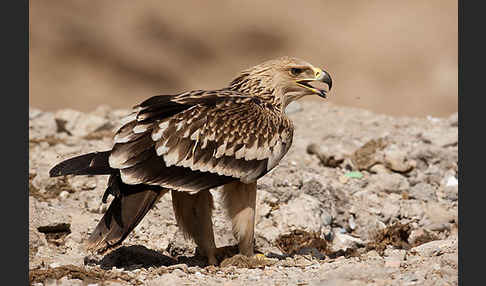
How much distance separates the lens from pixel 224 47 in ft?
84.8

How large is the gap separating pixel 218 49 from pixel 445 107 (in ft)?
25.9

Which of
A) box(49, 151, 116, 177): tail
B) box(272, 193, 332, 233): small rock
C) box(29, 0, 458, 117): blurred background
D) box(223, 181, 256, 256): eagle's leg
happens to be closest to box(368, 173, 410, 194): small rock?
box(272, 193, 332, 233): small rock

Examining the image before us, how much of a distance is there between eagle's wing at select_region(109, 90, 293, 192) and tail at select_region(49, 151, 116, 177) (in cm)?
12

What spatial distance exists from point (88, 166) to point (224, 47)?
20.3 meters

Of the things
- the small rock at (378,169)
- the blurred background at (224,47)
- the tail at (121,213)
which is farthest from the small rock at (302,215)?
the blurred background at (224,47)

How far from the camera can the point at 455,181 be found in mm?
9539

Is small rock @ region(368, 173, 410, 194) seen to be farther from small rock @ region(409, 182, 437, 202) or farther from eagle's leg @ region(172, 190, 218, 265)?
eagle's leg @ region(172, 190, 218, 265)

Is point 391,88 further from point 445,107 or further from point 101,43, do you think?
point 101,43

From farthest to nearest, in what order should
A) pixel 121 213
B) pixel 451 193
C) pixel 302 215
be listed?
pixel 451 193 < pixel 302 215 < pixel 121 213

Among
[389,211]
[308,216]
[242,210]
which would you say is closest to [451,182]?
[389,211]

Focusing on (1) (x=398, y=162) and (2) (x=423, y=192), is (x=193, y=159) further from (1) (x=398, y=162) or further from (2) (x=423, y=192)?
(1) (x=398, y=162)

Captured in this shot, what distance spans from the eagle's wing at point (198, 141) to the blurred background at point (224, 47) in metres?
16.6

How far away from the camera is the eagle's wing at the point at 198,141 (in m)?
5.75

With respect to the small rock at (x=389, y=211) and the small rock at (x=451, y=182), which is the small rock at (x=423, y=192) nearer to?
the small rock at (x=451, y=182)
